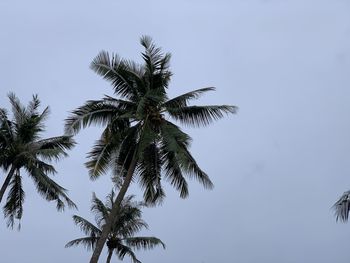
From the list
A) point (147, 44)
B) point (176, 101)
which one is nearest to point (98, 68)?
point (147, 44)

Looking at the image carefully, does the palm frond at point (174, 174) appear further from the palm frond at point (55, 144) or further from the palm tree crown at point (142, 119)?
the palm frond at point (55, 144)

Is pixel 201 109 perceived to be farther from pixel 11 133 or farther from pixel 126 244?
pixel 126 244

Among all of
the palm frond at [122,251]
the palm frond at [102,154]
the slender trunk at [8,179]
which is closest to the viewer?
the palm frond at [102,154]

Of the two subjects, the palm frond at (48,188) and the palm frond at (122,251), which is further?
the palm frond at (122,251)

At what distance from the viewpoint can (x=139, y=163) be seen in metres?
22.9

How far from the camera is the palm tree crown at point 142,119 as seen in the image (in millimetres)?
22156

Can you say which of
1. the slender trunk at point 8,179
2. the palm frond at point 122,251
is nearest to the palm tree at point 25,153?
the slender trunk at point 8,179

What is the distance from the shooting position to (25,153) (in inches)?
973

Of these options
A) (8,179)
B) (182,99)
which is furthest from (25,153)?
(182,99)

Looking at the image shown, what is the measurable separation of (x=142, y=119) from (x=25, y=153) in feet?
22.0

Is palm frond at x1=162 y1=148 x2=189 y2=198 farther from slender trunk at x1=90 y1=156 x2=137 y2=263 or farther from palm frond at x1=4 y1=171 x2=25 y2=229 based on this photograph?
palm frond at x1=4 y1=171 x2=25 y2=229

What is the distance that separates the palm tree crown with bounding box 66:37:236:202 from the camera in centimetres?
2216

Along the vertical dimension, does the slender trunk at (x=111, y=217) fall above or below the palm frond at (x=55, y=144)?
below

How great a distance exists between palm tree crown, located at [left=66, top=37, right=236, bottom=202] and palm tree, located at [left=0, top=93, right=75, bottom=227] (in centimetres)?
335
